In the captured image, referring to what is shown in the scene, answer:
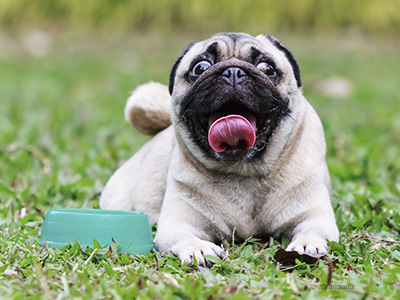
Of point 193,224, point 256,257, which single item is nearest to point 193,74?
point 193,224

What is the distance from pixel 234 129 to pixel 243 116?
0.18 m

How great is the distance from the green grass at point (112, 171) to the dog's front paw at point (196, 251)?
44mm

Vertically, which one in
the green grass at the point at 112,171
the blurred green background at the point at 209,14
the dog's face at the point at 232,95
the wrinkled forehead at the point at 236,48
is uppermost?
the wrinkled forehead at the point at 236,48

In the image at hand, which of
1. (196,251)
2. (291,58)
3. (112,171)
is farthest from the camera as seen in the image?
(112,171)

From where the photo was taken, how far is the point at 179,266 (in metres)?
2.62

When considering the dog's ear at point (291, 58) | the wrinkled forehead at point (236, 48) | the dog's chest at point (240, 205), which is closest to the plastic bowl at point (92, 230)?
Result: the dog's chest at point (240, 205)

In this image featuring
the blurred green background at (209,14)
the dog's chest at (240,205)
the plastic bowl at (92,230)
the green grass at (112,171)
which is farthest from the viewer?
the blurred green background at (209,14)

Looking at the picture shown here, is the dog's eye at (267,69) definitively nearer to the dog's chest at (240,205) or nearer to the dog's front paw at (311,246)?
the dog's chest at (240,205)

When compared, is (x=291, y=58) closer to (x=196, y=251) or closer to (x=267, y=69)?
(x=267, y=69)

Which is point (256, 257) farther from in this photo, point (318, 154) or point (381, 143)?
point (381, 143)

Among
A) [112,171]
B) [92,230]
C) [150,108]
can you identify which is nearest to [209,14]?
[112,171]

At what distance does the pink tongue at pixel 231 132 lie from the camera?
9.28ft

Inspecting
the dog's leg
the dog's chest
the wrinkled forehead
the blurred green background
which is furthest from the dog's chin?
the blurred green background

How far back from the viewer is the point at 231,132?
9.23 feet
